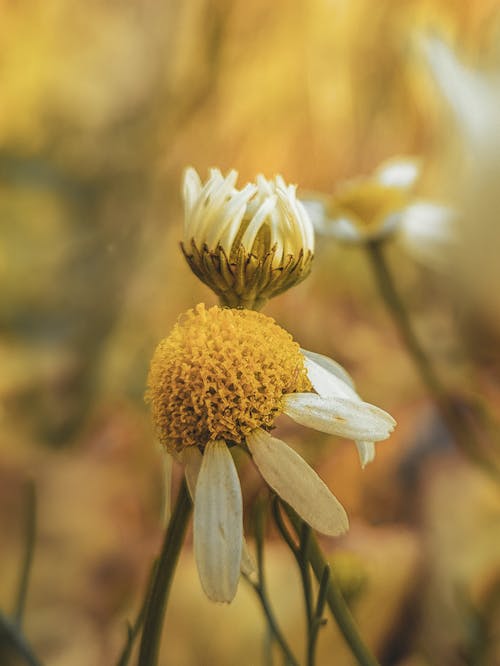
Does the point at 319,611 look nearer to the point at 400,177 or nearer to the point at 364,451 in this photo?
the point at 364,451

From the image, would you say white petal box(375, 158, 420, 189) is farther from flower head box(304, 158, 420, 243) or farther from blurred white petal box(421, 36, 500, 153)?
blurred white petal box(421, 36, 500, 153)

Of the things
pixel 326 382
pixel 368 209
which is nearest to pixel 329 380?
pixel 326 382

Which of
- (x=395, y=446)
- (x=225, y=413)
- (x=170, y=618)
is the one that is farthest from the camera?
(x=395, y=446)

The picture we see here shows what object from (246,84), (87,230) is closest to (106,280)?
(87,230)

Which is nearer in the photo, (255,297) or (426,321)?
(255,297)

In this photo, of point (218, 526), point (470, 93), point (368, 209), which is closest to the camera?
point (218, 526)

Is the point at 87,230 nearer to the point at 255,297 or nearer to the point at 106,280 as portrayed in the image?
the point at 106,280

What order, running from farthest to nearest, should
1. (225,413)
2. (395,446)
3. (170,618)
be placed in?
(395,446) < (170,618) < (225,413)
